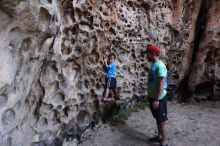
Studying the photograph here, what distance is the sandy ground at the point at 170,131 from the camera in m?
4.55

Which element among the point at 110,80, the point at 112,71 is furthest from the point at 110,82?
the point at 112,71

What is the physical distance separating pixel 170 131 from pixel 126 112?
807 mm

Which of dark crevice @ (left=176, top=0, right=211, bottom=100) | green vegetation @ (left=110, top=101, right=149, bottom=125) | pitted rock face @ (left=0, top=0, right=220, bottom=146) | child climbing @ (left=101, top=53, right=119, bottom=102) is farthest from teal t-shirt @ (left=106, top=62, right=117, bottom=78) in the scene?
dark crevice @ (left=176, top=0, right=211, bottom=100)

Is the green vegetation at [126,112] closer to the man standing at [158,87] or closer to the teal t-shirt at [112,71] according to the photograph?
the teal t-shirt at [112,71]

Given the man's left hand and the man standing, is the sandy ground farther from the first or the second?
the man's left hand

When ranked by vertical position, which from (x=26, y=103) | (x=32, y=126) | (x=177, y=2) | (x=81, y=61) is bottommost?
(x=32, y=126)

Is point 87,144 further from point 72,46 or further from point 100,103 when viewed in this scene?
point 72,46

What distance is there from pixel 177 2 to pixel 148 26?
29.8 inches

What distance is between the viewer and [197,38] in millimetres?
6359

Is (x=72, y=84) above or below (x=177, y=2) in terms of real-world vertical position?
below

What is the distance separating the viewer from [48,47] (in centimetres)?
376

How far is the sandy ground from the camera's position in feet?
14.9

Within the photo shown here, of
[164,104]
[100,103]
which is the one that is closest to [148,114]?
[100,103]

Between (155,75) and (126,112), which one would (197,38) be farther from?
(155,75)
